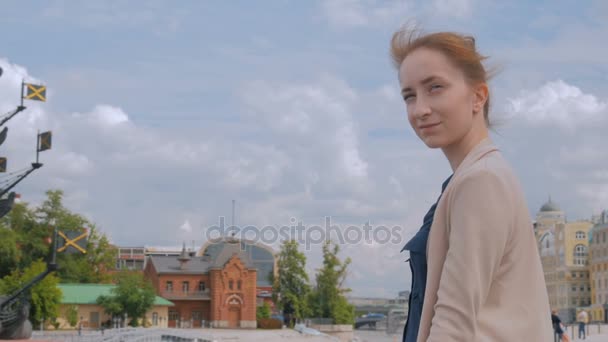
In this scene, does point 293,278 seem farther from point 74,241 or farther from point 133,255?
point 133,255

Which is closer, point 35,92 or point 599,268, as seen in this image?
point 35,92

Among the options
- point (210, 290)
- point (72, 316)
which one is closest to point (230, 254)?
point (210, 290)

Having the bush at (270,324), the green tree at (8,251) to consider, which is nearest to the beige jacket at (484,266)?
the green tree at (8,251)

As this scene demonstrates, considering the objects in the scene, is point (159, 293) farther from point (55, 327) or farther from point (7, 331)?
point (7, 331)

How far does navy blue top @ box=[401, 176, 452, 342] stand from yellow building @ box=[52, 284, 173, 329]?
195ft

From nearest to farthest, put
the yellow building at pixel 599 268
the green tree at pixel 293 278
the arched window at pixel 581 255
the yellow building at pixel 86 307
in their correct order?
the yellow building at pixel 86 307 → the green tree at pixel 293 278 → the yellow building at pixel 599 268 → the arched window at pixel 581 255

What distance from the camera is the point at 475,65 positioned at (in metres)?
1.93

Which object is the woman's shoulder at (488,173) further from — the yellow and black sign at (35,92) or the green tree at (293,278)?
the green tree at (293,278)

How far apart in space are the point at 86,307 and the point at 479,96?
62.5 metres

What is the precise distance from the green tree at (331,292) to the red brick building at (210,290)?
263 inches

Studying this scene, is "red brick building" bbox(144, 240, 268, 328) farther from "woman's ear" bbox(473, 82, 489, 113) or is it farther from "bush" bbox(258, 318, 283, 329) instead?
"woman's ear" bbox(473, 82, 489, 113)

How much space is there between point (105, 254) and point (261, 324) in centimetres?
1547

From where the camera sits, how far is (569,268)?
4171 inches

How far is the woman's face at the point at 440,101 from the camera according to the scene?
1899 millimetres
